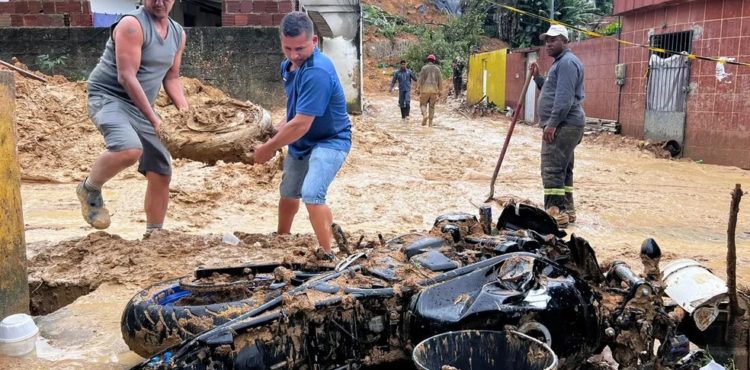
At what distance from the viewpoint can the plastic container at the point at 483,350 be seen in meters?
2.27

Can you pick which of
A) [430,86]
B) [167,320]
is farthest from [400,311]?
[430,86]

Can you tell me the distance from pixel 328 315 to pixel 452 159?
832cm

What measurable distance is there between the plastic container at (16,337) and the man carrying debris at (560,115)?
4.55 metres

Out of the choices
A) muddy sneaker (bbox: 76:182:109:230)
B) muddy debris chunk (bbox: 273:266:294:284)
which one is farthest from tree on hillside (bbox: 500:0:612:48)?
muddy debris chunk (bbox: 273:266:294:284)

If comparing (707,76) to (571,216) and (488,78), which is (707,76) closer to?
(571,216)

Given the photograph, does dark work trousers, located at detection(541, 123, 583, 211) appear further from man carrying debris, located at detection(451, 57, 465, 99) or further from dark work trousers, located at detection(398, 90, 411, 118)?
man carrying debris, located at detection(451, 57, 465, 99)

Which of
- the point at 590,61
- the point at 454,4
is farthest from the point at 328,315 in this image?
the point at 454,4

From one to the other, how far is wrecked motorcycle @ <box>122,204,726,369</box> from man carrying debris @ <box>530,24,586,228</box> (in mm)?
3466

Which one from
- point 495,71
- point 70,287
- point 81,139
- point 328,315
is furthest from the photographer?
point 495,71

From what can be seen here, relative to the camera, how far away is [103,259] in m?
4.32

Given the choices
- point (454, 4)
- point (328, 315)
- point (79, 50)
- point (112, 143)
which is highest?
point (454, 4)

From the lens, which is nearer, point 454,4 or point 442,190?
point 442,190

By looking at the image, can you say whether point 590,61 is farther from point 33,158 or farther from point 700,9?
point 33,158

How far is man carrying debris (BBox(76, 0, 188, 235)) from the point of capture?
4391 millimetres
